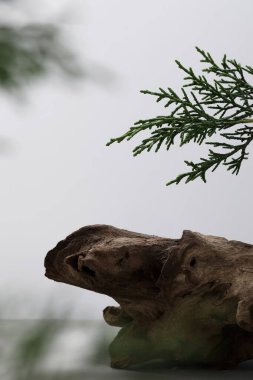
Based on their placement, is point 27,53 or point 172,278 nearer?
point 27,53

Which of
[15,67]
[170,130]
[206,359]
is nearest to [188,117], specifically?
[170,130]

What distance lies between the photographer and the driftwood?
1862mm

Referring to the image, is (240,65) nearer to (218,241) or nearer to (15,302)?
(218,241)

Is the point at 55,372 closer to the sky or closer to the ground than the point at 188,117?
closer to the ground

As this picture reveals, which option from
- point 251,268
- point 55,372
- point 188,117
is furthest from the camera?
point 188,117

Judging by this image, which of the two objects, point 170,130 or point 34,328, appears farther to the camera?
point 170,130

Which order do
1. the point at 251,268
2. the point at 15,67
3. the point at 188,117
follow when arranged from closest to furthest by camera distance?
the point at 15,67 < the point at 251,268 < the point at 188,117

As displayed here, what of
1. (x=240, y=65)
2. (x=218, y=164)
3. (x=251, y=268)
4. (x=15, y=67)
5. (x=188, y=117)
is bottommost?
(x=15, y=67)

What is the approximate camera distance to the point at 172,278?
188 cm

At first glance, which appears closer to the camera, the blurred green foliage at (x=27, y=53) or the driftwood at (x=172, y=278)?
the blurred green foliage at (x=27, y=53)

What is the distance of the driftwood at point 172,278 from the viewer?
1.86 metres

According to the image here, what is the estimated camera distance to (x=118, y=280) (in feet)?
6.35

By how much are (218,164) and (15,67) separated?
73.8 inches

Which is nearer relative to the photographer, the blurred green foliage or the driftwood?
the blurred green foliage
